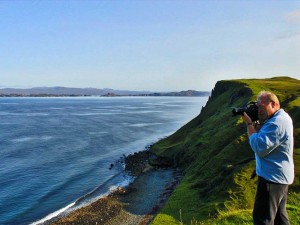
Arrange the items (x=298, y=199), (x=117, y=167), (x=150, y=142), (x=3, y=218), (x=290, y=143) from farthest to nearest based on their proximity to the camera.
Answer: (x=150, y=142) < (x=117, y=167) < (x=3, y=218) < (x=298, y=199) < (x=290, y=143)

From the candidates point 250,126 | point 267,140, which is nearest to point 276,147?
point 267,140

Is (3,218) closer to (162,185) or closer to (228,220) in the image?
(162,185)

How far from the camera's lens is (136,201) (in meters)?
43.2

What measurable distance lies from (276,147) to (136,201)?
37183mm

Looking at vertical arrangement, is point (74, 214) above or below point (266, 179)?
below

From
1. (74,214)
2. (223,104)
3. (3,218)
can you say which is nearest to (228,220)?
(74,214)

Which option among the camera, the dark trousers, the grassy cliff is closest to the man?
the dark trousers

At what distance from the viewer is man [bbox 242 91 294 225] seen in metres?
7.75

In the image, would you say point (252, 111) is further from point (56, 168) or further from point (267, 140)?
point (56, 168)

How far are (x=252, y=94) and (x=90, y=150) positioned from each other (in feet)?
130

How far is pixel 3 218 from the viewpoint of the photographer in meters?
39.5

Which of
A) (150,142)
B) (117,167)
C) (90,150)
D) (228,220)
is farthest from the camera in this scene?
(150,142)

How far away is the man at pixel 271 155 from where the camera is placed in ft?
25.4

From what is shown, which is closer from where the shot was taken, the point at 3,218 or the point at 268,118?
the point at 268,118
